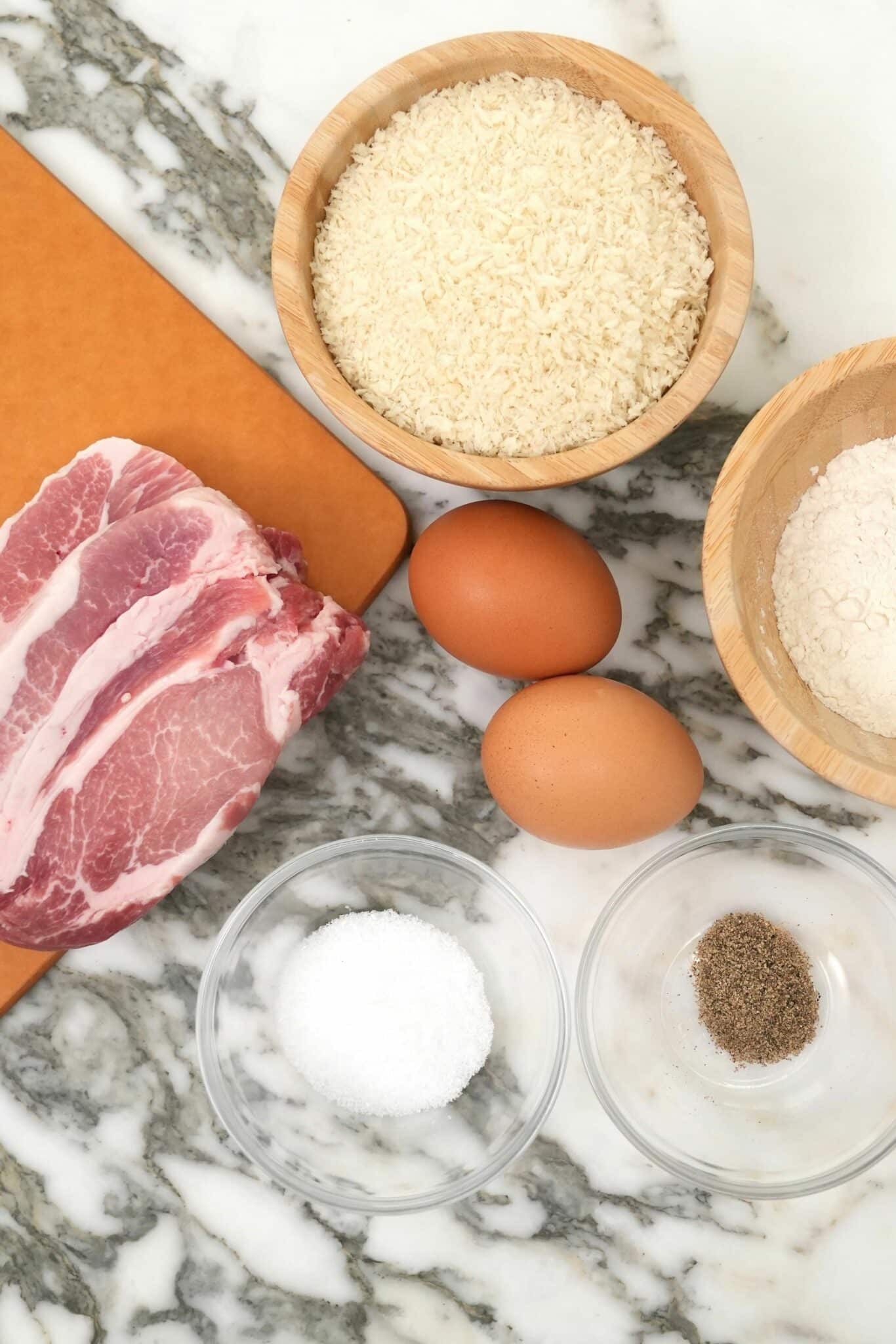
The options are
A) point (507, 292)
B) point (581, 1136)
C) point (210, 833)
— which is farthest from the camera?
point (581, 1136)

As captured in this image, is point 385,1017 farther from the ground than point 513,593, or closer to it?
closer to it

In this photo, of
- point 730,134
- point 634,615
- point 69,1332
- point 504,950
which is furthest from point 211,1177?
point 730,134

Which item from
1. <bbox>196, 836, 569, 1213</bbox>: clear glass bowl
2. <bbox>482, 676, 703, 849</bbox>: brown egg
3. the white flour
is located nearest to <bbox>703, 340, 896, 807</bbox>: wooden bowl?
the white flour

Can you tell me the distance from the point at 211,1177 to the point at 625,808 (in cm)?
75

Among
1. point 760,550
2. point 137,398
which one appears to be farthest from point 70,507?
point 760,550

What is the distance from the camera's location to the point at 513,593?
46.0 inches

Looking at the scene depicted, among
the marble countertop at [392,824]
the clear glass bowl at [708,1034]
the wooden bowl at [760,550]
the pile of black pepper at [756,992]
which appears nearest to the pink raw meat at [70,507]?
the marble countertop at [392,824]

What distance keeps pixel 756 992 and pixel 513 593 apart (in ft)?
1.94

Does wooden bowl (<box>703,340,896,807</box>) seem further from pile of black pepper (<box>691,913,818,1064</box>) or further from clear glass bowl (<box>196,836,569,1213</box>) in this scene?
clear glass bowl (<box>196,836,569,1213</box>)

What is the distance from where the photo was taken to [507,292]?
1077 millimetres

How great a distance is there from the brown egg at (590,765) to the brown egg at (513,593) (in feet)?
0.15

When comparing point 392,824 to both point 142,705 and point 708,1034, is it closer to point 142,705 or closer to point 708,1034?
point 142,705

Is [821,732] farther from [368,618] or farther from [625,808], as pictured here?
[368,618]

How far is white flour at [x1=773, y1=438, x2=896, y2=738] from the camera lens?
1165mm
